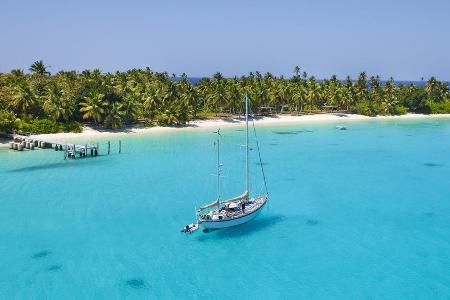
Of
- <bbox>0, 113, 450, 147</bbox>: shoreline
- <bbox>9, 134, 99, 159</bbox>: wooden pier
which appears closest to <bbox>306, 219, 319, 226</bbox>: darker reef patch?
<bbox>9, 134, 99, 159</bbox>: wooden pier

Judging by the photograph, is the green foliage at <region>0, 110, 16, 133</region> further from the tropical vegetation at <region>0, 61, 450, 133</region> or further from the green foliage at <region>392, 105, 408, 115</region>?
the green foliage at <region>392, 105, 408, 115</region>

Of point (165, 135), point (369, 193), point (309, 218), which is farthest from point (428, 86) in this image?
point (309, 218)

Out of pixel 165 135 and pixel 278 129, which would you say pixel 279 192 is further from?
pixel 278 129

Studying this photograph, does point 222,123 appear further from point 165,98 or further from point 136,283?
point 136,283

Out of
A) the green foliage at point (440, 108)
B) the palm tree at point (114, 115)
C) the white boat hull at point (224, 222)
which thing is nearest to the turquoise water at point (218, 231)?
the white boat hull at point (224, 222)

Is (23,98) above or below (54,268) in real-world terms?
above

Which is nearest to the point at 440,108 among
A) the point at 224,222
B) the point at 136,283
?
the point at 224,222
